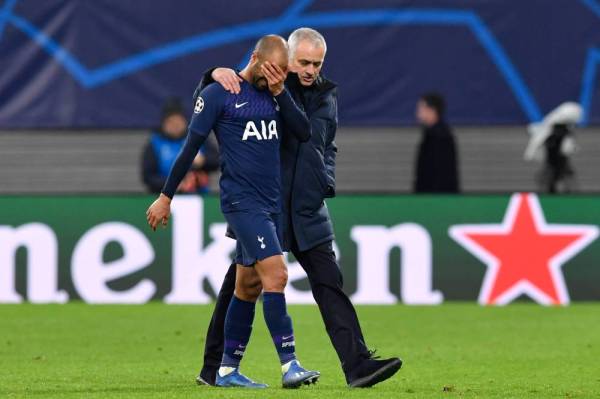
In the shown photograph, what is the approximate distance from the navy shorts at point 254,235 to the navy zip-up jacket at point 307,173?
0.28m

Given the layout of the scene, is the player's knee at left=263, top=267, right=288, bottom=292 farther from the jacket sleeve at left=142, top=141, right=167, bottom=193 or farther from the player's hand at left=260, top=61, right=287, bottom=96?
the jacket sleeve at left=142, top=141, right=167, bottom=193

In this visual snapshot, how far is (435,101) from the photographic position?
16.9 meters

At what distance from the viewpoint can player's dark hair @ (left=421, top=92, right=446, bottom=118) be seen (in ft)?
55.2

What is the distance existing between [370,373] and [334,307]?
44 centimetres

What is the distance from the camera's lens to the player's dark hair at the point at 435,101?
55.2 feet

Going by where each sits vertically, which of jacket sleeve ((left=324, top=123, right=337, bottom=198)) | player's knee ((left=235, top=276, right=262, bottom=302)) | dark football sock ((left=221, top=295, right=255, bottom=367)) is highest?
jacket sleeve ((left=324, top=123, right=337, bottom=198))

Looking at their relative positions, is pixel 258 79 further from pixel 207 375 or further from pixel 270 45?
pixel 207 375

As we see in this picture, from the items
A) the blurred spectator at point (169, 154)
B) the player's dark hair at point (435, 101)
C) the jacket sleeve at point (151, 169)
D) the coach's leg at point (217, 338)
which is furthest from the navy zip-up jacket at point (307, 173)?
the player's dark hair at point (435, 101)

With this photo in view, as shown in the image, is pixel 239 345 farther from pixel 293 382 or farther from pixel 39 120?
pixel 39 120

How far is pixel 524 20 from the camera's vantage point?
56.5ft

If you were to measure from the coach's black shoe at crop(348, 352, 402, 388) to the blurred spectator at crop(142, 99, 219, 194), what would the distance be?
778cm

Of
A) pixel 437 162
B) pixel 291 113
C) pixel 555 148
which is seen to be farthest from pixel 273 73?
pixel 555 148

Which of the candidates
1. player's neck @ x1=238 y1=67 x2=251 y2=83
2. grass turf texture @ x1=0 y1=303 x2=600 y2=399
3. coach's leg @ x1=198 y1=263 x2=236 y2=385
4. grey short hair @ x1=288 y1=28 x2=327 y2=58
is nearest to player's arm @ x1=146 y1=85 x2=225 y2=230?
player's neck @ x1=238 y1=67 x2=251 y2=83

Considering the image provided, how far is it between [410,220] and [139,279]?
2.82 metres
